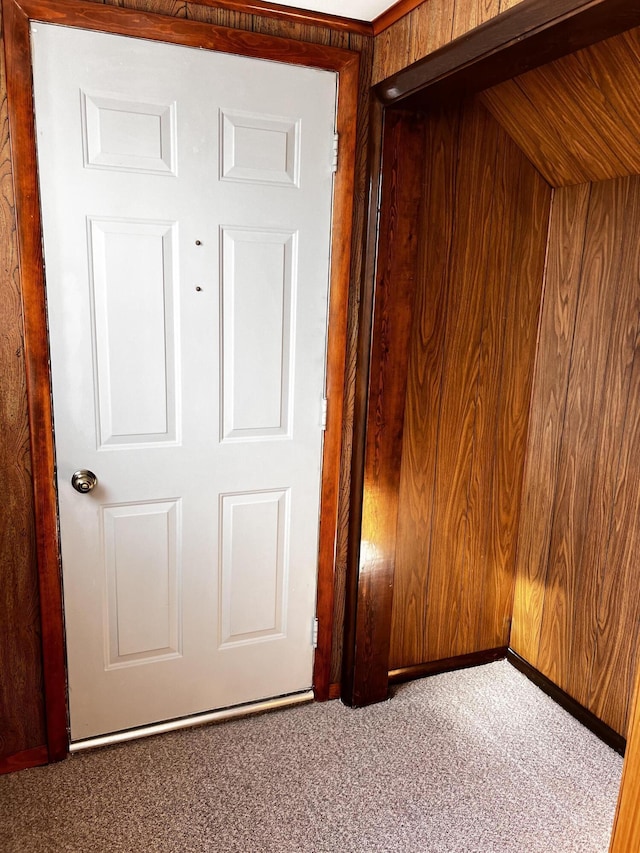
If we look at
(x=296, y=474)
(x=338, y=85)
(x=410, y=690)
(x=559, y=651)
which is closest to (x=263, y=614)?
(x=296, y=474)

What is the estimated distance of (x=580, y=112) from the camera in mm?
1952

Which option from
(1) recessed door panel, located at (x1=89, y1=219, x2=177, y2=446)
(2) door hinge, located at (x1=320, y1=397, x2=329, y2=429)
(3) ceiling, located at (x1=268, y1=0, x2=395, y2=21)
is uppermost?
(3) ceiling, located at (x1=268, y1=0, x2=395, y2=21)

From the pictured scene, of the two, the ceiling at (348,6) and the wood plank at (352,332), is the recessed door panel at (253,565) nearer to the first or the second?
the wood plank at (352,332)

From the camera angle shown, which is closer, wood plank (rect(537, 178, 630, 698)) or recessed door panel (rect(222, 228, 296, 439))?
recessed door panel (rect(222, 228, 296, 439))

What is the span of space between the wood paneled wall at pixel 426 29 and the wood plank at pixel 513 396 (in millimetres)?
609

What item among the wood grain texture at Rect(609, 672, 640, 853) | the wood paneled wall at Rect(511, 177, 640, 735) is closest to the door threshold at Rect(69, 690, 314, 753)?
the wood paneled wall at Rect(511, 177, 640, 735)

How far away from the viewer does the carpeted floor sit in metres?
1.83

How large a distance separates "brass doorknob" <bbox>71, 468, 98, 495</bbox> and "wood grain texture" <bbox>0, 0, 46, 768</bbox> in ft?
0.40

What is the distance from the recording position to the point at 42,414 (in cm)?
188

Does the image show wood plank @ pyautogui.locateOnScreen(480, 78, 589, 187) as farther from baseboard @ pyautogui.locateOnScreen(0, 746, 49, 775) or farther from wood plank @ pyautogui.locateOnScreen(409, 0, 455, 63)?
baseboard @ pyautogui.locateOnScreen(0, 746, 49, 775)

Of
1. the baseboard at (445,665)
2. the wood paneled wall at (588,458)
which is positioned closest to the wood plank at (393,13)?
the wood paneled wall at (588,458)

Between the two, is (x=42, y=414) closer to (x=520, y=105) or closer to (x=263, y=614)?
(x=263, y=614)

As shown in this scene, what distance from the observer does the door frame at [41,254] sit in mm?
1701

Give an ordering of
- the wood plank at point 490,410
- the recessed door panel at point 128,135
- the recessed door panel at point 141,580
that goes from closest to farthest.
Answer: the recessed door panel at point 128,135, the recessed door panel at point 141,580, the wood plank at point 490,410
